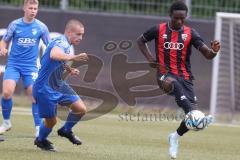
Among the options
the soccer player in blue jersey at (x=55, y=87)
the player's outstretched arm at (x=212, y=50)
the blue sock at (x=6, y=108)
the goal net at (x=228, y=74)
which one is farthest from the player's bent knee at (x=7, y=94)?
the goal net at (x=228, y=74)

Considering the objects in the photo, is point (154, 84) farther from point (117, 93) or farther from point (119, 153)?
point (119, 153)

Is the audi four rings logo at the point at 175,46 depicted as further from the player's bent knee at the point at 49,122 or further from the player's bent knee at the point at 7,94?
the player's bent knee at the point at 7,94

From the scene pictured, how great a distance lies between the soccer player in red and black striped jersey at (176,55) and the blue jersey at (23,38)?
2.41m

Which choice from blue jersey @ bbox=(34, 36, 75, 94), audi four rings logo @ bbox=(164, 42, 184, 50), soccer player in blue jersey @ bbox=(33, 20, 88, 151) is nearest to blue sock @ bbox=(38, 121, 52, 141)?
soccer player in blue jersey @ bbox=(33, 20, 88, 151)

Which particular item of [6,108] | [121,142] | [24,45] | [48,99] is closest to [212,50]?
[48,99]

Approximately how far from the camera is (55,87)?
10914 mm

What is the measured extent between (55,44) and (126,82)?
28.3 ft

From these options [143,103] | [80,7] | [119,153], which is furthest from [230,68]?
[119,153]

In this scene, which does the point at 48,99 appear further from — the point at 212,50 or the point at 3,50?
the point at 212,50

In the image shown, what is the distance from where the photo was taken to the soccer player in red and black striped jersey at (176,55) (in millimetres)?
10789

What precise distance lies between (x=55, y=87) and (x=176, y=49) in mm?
1884

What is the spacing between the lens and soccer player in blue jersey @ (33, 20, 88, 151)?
10438 millimetres

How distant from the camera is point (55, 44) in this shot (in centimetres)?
1041

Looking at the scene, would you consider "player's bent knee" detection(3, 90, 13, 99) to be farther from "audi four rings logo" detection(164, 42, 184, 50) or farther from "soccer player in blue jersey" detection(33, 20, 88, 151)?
"audi four rings logo" detection(164, 42, 184, 50)
